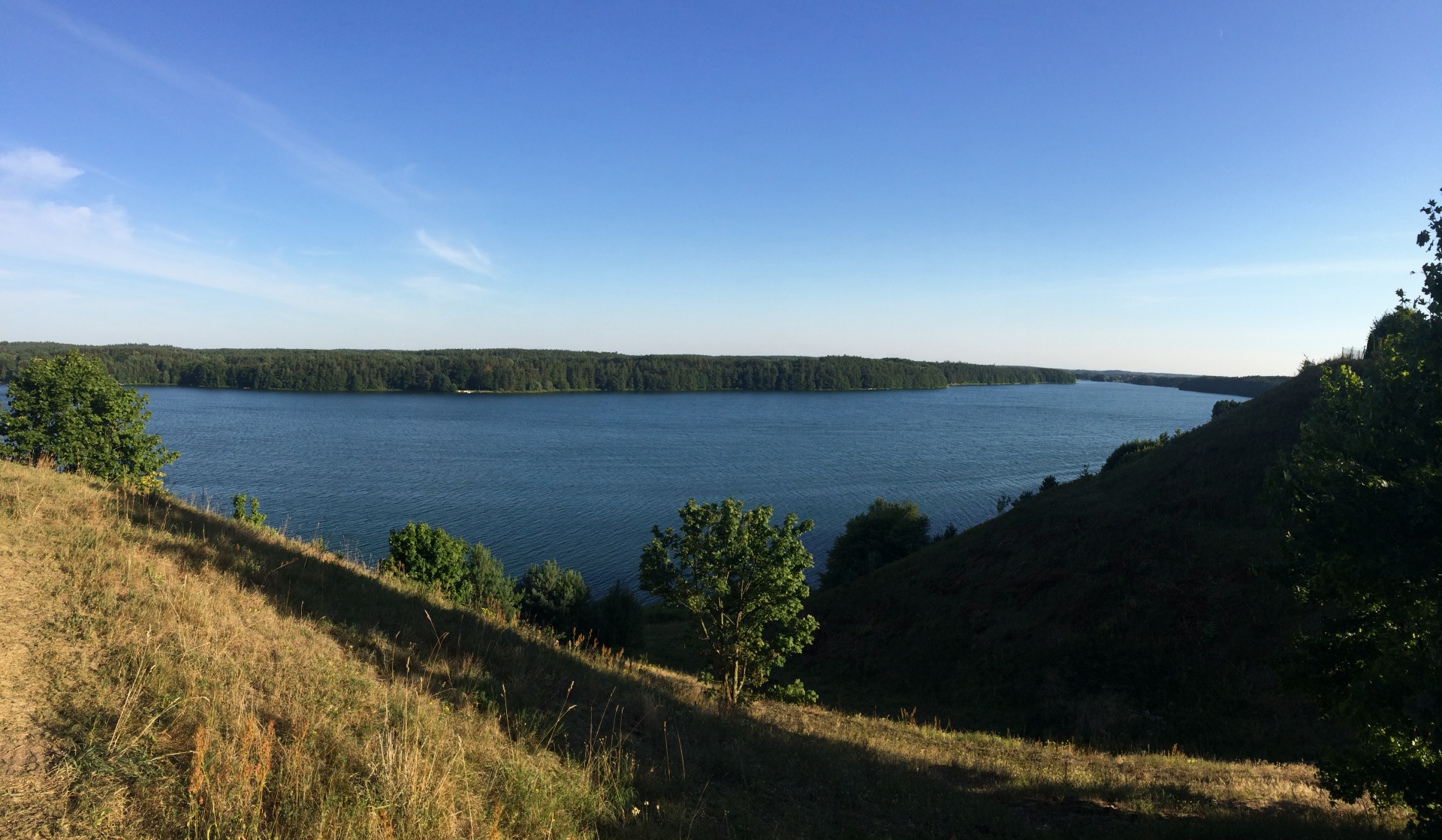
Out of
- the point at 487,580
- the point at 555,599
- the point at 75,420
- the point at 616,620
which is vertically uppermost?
the point at 75,420

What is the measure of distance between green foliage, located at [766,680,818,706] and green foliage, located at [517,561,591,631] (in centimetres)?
1291

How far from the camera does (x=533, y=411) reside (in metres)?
140

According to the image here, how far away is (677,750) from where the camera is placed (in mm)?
7910

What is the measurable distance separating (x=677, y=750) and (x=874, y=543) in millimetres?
39816

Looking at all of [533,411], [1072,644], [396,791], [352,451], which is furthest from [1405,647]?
[533,411]

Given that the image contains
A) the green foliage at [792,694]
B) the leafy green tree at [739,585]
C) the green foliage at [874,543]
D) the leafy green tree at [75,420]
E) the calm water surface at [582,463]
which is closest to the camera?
the leafy green tree at [739,585]

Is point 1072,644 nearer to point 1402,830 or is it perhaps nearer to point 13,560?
point 1402,830

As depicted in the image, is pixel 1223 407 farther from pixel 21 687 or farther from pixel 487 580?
pixel 21 687

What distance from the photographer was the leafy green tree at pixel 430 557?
92.2 feet

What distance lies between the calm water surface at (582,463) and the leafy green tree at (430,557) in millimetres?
7425

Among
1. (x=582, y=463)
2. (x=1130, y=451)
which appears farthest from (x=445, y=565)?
(x=582, y=463)

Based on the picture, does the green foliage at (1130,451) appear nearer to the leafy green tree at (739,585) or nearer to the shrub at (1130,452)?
the shrub at (1130,452)

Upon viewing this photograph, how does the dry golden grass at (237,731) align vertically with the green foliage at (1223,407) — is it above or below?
below

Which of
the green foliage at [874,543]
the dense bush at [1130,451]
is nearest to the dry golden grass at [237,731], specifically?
the green foliage at [874,543]
